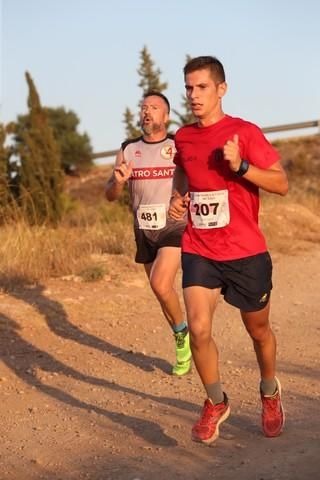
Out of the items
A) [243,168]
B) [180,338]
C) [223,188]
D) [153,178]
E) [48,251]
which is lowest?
[48,251]

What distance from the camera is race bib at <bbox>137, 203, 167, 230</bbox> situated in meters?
6.95

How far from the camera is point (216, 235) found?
4988mm

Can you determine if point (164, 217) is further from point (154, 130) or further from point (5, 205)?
point (5, 205)

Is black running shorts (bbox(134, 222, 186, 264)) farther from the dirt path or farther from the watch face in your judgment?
the watch face

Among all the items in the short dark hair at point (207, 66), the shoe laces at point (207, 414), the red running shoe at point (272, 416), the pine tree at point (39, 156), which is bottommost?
the pine tree at point (39, 156)

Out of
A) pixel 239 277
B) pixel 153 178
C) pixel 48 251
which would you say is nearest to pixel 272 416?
pixel 239 277

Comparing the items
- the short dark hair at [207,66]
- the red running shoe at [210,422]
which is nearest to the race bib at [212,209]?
the short dark hair at [207,66]

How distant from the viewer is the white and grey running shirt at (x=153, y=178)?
22.8 feet

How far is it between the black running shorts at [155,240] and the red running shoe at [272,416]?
6.80ft

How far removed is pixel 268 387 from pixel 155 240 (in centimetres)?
219

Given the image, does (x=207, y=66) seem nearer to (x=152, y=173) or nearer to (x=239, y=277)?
(x=239, y=277)

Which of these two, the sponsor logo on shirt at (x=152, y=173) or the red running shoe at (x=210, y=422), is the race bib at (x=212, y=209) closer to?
the red running shoe at (x=210, y=422)

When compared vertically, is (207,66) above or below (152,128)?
above

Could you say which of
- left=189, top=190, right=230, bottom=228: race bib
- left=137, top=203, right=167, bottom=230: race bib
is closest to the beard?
left=137, top=203, right=167, bottom=230: race bib
